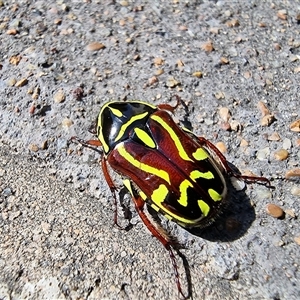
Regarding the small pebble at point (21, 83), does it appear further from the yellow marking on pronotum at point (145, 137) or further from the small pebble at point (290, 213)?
the small pebble at point (290, 213)

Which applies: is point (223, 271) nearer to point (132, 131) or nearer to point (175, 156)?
point (175, 156)

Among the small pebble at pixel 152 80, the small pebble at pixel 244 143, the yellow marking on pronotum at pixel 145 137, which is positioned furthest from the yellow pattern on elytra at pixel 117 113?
the small pebble at pixel 244 143

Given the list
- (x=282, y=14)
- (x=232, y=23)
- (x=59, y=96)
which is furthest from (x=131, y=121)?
(x=282, y=14)

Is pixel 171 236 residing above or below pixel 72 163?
below

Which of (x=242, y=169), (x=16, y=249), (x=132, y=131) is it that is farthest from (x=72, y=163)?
(x=242, y=169)

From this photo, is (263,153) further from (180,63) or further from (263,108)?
(180,63)
